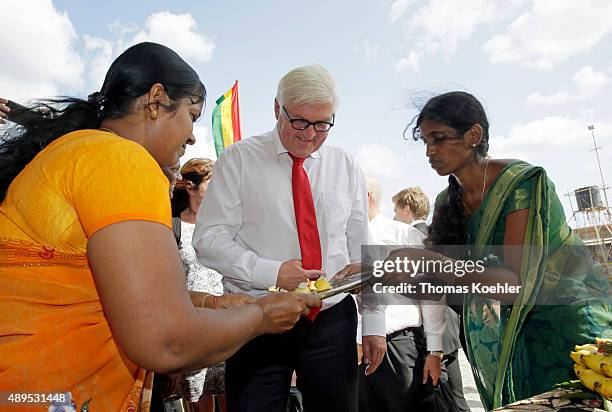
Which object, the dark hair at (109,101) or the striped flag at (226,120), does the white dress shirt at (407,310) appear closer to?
the dark hair at (109,101)

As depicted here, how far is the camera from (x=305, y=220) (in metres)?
2.26

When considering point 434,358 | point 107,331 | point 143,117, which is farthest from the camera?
point 434,358

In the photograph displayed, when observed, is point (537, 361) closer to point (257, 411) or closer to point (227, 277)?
point (257, 411)

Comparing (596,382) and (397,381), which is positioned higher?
(596,382)

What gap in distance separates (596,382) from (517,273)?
31.2 inches

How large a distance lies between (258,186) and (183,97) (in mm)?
991

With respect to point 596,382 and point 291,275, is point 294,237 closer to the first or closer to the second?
point 291,275

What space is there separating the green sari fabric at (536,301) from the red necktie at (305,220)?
0.74 meters

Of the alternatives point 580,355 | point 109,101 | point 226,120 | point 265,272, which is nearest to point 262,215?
point 265,272

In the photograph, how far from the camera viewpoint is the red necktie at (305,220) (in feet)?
7.32

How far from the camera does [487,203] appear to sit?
221cm

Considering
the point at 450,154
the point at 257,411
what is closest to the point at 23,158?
the point at 257,411

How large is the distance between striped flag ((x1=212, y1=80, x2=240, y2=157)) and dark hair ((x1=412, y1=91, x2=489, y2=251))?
207 inches

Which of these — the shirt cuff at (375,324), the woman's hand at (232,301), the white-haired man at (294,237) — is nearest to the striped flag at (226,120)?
the white-haired man at (294,237)
